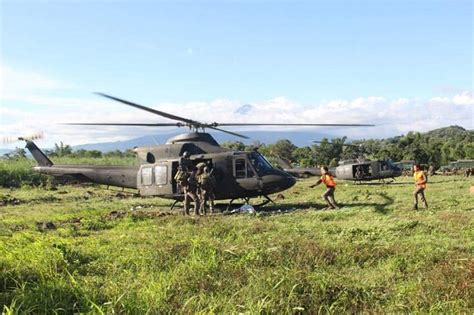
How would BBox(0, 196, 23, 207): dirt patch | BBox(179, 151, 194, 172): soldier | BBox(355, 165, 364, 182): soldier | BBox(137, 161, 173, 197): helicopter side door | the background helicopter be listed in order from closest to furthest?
BBox(179, 151, 194, 172): soldier, BBox(137, 161, 173, 197): helicopter side door, BBox(0, 196, 23, 207): dirt patch, the background helicopter, BBox(355, 165, 364, 182): soldier

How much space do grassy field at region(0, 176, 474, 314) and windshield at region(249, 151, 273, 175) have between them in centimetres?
492

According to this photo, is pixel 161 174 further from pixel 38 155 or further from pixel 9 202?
pixel 9 202

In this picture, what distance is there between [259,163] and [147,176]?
166 inches

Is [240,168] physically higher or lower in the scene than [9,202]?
higher

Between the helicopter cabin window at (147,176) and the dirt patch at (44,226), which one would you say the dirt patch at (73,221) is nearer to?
the dirt patch at (44,226)

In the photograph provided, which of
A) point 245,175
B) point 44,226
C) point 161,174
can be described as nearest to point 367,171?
point 245,175

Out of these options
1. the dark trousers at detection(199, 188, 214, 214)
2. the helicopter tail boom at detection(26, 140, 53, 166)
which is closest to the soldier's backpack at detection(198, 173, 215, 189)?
the dark trousers at detection(199, 188, 214, 214)

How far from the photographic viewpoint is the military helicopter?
1636 centimetres

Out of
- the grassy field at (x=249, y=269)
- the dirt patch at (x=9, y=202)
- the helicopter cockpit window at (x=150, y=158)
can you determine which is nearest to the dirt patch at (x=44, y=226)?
the grassy field at (x=249, y=269)

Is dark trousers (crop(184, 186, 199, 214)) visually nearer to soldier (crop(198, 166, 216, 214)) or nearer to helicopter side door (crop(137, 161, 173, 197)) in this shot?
soldier (crop(198, 166, 216, 214))

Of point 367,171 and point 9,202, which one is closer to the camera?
point 9,202

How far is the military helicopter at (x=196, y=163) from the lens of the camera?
1636cm

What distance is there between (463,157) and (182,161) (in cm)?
6347

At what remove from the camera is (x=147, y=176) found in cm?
1791
